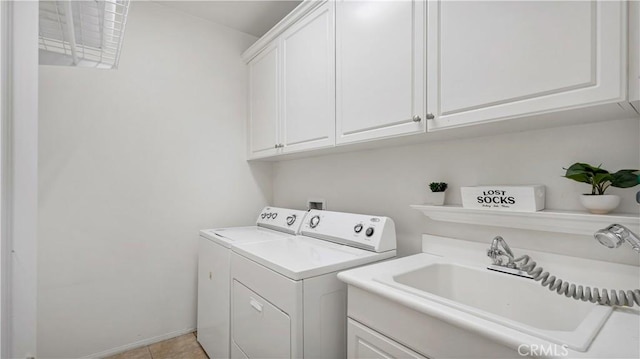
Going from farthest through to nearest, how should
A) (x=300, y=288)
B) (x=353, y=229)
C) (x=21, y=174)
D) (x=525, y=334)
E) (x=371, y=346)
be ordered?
1. (x=353, y=229)
2. (x=300, y=288)
3. (x=371, y=346)
4. (x=525, y=334)
5. (x=21, y=174)

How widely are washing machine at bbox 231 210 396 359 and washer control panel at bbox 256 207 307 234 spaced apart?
0.27m

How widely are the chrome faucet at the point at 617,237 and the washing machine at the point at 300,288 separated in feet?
2.67

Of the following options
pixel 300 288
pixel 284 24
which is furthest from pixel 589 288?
pixel 284 24

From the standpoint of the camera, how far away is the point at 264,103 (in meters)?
2.30

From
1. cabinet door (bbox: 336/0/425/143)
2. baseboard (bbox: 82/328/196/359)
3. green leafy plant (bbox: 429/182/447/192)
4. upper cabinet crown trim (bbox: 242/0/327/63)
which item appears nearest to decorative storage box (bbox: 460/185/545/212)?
green leafy plant (bbox: 429/182/447/192)

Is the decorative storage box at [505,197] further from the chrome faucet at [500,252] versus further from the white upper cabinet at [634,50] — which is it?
the white upper cabinet at [634,50]

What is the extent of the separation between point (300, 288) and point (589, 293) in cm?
94

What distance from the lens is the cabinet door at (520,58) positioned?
0.79m

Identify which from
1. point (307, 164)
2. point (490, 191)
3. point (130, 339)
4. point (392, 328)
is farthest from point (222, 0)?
point (130, 339)

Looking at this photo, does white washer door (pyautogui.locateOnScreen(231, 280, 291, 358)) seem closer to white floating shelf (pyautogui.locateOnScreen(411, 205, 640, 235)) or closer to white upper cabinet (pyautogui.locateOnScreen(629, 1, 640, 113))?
white floating shelf (pyautogui.locateOnScreen(411, 205, 640, 235))

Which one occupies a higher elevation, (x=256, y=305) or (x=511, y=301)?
(x=511, y=301)

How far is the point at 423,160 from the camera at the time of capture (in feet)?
5.11

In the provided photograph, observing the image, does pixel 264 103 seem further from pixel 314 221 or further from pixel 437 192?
pixel 437 192

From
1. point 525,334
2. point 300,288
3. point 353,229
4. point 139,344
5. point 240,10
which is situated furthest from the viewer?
point 240,10
